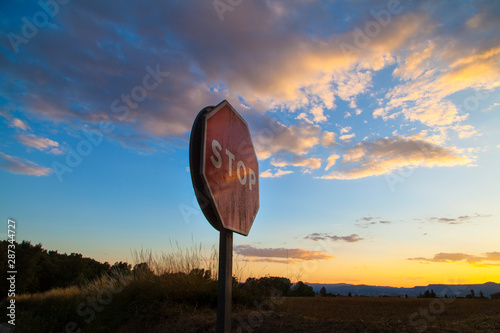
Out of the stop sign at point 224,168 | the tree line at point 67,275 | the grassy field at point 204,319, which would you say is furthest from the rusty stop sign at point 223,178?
the tree line at point 67,275

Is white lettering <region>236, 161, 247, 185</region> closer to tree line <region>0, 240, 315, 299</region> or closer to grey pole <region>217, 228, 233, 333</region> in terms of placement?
grey pole <region>217, 228, 233, 333</region>

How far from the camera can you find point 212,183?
8.50 ft

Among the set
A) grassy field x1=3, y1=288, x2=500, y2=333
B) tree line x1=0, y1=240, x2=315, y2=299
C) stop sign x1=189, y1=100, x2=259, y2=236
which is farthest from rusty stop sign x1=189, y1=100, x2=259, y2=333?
tree line x1=0, y1=240, x2=315, y2=299

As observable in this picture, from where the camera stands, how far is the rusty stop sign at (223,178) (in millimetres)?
2566

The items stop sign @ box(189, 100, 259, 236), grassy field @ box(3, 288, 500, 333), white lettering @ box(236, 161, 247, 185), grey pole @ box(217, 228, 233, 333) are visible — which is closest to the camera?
stop sign @ box(189, 100, 259, 236)

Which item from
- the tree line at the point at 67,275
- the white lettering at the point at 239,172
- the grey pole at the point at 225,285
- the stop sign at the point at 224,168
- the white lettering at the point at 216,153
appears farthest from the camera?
the tree line at the point at 67,275

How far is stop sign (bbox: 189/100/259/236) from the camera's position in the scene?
2559mm

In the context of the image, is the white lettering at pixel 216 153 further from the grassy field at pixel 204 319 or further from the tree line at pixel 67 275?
Result: the tree line at pixel 67 275

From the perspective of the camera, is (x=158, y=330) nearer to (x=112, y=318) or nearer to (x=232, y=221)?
(x=112, y=318)

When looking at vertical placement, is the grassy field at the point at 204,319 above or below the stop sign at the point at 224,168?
below

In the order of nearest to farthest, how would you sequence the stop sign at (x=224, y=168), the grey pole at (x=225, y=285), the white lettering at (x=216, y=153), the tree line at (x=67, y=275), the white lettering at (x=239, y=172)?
the stop sign at (x=224, y=168), the white lettering at (x=216, y=153), the grey pole at (x=225, y=285), the white lettering at (x=239, y=172), the tree line at (x=67, y=275)

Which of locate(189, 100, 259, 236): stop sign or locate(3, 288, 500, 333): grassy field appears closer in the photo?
locate(189, 100, 259, 236): stop sign

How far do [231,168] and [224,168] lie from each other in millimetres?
188

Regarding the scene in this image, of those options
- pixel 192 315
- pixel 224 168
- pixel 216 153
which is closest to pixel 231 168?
pixel 224 168
